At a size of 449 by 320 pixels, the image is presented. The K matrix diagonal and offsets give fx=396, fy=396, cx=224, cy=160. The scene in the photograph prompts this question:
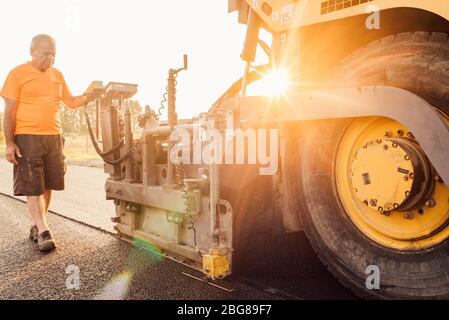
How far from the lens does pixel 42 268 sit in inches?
117

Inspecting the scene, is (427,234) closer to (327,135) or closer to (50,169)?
(327,135)

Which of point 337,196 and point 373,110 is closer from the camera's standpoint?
point 373,110

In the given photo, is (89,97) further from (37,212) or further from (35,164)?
(37,212)

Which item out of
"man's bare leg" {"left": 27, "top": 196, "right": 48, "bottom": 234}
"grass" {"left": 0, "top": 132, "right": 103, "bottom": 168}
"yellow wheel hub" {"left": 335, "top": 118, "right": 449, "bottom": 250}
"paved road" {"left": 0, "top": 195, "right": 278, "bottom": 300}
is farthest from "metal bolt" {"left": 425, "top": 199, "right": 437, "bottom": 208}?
"grass" {"left": 0, "top": 132, "right": 103, "bottom": 168}

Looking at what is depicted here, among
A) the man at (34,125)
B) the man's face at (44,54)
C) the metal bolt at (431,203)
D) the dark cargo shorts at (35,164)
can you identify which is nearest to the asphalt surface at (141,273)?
the man at (34,125)

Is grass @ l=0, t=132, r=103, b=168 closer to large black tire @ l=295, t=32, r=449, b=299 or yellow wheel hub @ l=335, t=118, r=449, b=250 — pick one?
large black tire @ l=295, t=32, r=449, b=299

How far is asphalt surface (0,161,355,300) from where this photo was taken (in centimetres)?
242

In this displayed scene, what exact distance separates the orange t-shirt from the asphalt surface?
109 centimetres

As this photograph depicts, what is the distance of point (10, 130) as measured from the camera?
3.55m

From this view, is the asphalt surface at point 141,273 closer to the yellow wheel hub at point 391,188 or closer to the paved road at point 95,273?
the paved road at point 95,273

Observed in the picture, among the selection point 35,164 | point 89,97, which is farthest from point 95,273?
point 89,97

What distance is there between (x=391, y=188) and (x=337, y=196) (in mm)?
371
